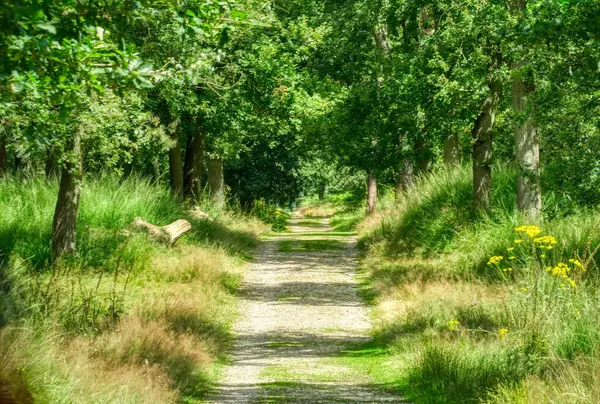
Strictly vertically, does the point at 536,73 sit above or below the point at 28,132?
above

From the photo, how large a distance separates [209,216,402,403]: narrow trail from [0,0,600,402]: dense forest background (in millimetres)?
600

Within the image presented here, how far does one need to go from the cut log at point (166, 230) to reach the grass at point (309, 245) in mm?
9440

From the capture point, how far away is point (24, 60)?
6.21m

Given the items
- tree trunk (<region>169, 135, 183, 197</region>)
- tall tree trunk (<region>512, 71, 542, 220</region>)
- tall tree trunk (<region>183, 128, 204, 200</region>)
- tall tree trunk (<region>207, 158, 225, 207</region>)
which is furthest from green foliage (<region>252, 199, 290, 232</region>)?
tall tree trunk (<region>512, 71, 542, 220</region>)

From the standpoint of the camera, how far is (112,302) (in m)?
13.1

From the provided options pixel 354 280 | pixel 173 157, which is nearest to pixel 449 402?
pixel 354 280

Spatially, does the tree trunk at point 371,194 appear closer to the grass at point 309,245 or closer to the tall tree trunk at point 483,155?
the grass at point 309,245

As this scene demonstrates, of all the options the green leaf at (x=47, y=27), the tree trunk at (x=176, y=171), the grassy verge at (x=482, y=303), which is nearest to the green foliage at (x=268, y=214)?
the tree trunk at (x=176, y=171)

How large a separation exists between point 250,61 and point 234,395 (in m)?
15.1

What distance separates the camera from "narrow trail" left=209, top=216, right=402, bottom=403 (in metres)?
12.1

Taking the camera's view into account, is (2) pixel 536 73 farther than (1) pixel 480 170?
No

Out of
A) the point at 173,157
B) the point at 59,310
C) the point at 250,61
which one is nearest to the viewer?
the point at 59,310

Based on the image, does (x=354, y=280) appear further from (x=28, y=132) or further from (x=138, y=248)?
(x=28, y=132)

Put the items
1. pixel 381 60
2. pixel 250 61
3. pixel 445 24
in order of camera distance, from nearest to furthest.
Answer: pixel 445 24
pixel 381 60
pixel 250 61
